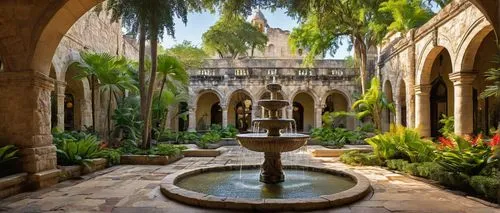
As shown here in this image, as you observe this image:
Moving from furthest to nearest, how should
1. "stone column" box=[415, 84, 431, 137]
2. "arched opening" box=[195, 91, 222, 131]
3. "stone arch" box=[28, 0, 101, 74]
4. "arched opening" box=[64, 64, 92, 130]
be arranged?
"arched opening" box=[195, 91, 222, 131]
"arched opening" box=[64, 64, 92, 130]
"stone column" box=[415, 84, 431, 137]
"stone arch" box=[28, 0, 101, 74]

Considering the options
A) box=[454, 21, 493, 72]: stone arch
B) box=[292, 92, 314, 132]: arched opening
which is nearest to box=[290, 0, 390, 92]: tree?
box=[454, 21, 493, 72]: stone arch

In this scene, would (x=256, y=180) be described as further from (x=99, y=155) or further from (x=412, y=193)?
(x=99, y=155)

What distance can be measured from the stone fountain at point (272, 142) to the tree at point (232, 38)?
2445 cm

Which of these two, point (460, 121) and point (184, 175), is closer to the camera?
point (184, 175)

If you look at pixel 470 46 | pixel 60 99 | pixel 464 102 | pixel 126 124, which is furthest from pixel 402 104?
pixel 60 99

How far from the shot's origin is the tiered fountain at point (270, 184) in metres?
5.19

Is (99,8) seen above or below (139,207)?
above

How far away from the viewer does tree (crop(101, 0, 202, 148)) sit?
9.29 meters

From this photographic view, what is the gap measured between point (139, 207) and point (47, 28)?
3.90 m

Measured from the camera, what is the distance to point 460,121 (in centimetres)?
1131

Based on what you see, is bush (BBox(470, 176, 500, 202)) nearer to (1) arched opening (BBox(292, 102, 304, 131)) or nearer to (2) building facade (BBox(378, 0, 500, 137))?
(2) building facade (BBox(378, 0, 500, 137))

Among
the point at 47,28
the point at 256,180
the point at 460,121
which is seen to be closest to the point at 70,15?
the point at 47,28

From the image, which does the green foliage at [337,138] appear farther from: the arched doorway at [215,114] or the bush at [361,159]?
the arched doorway at [215,114]

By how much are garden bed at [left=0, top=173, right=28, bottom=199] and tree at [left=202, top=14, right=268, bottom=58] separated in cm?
2555
